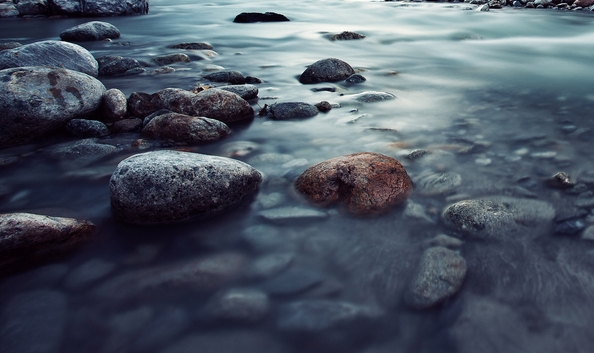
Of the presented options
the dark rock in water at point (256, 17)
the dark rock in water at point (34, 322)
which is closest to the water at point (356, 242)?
the dark rock in water at point (34, 322)

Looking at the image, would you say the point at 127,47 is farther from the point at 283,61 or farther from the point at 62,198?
the point at 62,198

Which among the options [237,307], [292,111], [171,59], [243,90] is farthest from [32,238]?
[171,59]

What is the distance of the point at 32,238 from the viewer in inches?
79.2

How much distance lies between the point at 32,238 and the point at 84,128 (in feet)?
5.78

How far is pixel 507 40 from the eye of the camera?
8781 mm

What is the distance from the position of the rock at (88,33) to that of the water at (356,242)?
4.51 metres

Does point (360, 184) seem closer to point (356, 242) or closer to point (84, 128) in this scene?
point (356, 242)

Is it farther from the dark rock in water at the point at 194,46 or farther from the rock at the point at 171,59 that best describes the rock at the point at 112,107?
the dark rock in water at the point at 194,46

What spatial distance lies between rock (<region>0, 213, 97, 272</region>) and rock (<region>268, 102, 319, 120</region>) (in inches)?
90.1

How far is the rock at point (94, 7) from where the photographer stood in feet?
45.3

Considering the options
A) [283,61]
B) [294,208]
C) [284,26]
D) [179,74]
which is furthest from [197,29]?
A: [294,208]

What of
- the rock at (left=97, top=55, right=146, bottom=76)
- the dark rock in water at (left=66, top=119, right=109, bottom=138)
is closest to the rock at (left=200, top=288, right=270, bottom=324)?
the dark rock in water at (left=66, top=119, right=109, bottom=138)

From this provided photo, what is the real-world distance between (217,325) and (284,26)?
415 inches

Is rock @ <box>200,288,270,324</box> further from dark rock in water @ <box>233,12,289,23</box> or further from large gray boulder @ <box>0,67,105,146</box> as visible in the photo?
dark rock in water @ <box>233,12,289,23</box>
